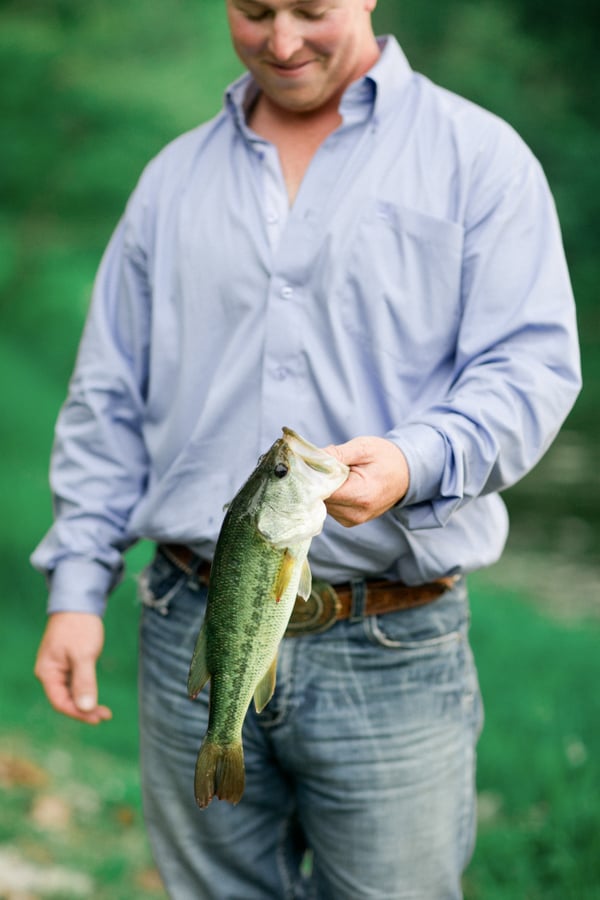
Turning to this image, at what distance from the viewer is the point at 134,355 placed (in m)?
2.67

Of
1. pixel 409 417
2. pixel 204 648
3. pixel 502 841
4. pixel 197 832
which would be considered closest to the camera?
pixel 204 648

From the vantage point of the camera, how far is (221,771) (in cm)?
211

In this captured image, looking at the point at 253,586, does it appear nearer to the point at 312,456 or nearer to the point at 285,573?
the point at 285,573

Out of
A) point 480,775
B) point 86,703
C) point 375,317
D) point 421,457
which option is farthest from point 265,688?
point 480,775

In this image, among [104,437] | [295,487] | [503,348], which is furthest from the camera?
[104,437]

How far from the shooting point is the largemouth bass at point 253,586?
1.84 metres

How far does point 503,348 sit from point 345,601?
0.54 metres

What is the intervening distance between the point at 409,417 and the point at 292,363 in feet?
0.79

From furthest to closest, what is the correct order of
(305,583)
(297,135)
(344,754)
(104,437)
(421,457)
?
(104,437) < (297,135) < (344,754) < (421,457) < (305,583)

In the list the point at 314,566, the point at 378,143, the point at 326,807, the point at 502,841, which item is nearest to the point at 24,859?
the point at 502,841

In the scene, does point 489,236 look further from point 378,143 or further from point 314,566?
point 314,566

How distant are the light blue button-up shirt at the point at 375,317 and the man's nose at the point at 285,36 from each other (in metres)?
0.15

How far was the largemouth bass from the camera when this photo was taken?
184 cm

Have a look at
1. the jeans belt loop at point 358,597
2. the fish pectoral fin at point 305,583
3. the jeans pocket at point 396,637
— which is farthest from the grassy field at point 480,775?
the fish pectoral fin at point 305,583
